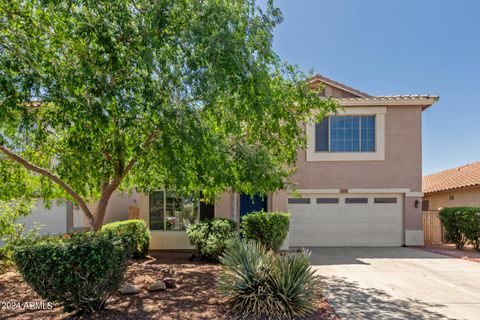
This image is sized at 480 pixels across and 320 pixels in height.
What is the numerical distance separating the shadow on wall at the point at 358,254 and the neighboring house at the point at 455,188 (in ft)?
21.1

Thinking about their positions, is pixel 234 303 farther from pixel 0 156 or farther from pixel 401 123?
pixel 401 123

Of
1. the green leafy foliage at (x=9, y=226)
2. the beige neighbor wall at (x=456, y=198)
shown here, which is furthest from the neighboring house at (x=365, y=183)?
the green leafy foliage at (x=9, y=226)

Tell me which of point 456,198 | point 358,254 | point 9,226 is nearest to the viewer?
point 9,226

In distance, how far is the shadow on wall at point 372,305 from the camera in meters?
6.00

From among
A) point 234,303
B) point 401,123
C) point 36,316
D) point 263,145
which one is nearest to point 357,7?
point 401,123

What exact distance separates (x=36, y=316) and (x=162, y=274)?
3.55m

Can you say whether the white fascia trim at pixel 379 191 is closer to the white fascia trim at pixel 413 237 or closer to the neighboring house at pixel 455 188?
the white fascia trim at pixel 413 237

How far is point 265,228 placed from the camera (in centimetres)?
1050

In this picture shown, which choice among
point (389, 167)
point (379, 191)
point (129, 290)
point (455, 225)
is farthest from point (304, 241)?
point (129, 290)

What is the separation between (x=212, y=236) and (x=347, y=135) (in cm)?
806

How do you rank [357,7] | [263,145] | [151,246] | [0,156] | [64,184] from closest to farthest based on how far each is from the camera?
1. [64,184]
2. [0,156]
3. [263,145]
4. [357,7]
5. [151,246]

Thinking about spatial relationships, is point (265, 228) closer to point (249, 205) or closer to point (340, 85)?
point (249, 205)

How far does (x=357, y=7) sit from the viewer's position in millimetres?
12016

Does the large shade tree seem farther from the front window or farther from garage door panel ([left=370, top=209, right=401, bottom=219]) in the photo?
garage door panel ([left=370, top=209, right=401, bottom=219])
